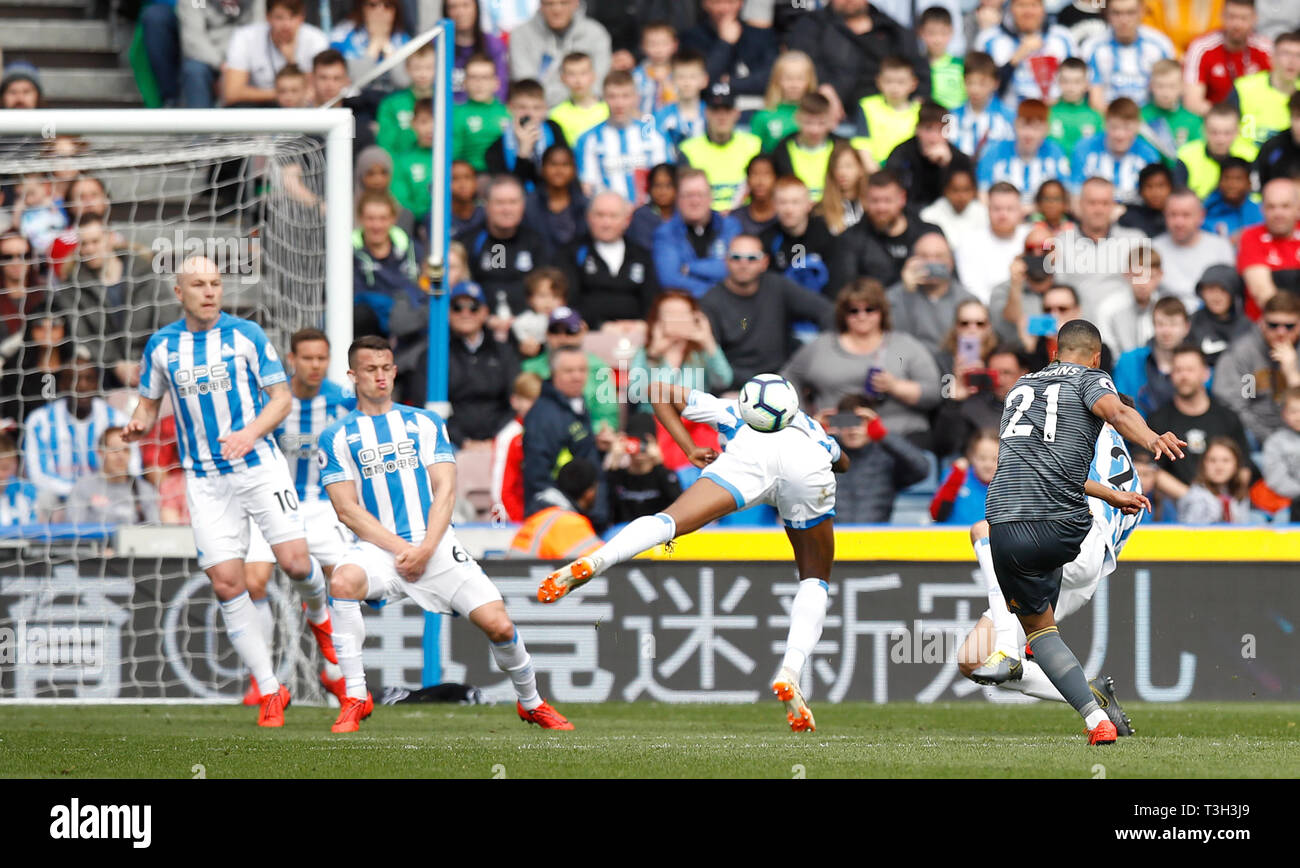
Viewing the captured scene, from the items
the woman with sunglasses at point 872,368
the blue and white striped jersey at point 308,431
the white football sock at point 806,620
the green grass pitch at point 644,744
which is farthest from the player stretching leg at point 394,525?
the woman with sunglasses at point 872,368

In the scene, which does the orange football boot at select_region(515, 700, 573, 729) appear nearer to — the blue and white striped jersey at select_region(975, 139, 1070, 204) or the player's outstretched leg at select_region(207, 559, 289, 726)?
the player's outstretched leg at select_region(207, 559, 289, 726)

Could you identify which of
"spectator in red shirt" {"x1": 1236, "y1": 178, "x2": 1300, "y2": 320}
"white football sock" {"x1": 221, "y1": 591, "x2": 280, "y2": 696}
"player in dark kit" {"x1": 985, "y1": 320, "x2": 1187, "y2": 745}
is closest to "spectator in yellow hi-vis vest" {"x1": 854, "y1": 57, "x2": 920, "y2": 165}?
"spectator in red shirt" {"x1": 1236, "y1": 178, "x2": 1300, "y2": 320}

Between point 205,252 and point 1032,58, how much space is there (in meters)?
7.16

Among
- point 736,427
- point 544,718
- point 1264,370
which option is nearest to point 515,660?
point 544,718

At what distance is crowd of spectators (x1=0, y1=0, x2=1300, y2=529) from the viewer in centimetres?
1344

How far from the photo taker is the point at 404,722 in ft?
33.2

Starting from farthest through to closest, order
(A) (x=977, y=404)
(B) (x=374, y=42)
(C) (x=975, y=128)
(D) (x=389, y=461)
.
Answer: (B) (x=374, y=42), (C) (x=975, y=128), (A) (x=977, y=404), (D) (x=389, y=461)

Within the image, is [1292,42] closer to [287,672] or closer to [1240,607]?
[1240,607]

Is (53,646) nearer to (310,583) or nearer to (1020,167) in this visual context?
(310,583)

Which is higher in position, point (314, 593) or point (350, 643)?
point (314, 593)

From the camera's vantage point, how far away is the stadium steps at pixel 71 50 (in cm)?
1678

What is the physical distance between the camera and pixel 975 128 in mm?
15797

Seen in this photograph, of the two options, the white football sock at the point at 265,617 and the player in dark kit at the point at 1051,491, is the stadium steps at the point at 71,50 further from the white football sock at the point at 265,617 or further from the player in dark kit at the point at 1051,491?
the player in dark kit at the point at 1051,491

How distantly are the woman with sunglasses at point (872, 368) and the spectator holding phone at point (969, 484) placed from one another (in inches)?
30.3
